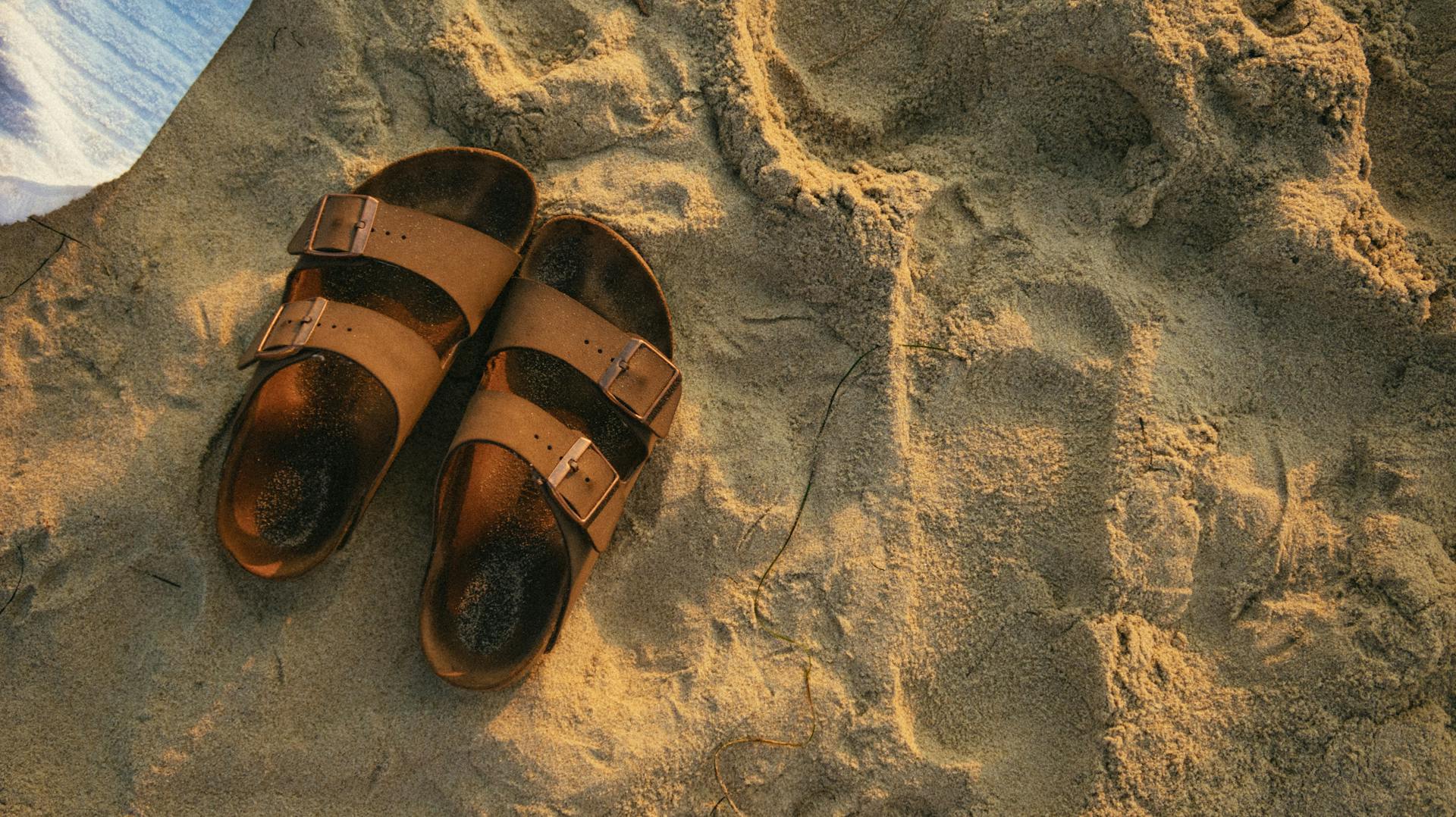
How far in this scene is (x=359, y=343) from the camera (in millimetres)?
1805

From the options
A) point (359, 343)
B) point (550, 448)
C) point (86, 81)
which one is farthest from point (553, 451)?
point (86, 81)

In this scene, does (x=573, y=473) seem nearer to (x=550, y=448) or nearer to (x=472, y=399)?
(x=550, y=448)

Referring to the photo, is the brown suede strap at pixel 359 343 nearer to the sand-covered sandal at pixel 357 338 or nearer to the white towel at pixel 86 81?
the sand-covered sandal at pixel 357 338

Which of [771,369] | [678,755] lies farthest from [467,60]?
[678,755]

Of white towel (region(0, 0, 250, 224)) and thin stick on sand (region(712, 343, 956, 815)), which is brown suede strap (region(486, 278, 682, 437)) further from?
white towel (region(0, 0, 250, 224))

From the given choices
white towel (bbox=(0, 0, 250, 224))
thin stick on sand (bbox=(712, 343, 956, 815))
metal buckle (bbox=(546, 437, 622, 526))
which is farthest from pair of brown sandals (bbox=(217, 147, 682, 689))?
white towel (bbox=(0, 0, 250, 224))

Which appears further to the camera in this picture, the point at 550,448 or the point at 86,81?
the point at 86,81

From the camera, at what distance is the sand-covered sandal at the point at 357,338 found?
1.81 m

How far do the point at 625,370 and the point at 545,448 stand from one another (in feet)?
0.80

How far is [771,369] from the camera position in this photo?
2.03 m

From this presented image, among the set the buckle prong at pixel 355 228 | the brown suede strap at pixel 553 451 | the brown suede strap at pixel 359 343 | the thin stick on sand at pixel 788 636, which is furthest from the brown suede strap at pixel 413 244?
the thin stick on sand at pixel 788 636

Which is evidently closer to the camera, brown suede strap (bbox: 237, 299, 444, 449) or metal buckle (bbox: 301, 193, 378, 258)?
brown suede strap (bbox: 237, 299, 444, 449)

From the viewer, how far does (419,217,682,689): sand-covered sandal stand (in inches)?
72.0

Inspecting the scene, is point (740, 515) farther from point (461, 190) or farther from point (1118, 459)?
point (461, 190)
